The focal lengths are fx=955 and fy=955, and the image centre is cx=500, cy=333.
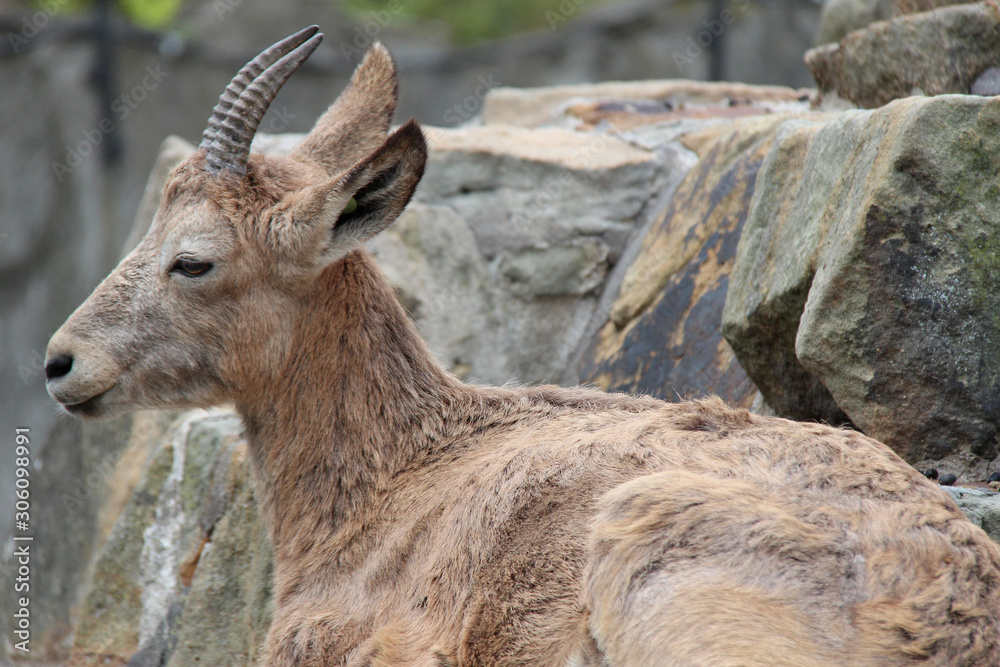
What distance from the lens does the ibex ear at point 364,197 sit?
11.4ft

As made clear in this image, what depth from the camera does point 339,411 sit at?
3.89 meters

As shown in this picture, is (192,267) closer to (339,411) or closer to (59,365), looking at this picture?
(59,365)

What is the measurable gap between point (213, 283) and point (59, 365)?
700 mm

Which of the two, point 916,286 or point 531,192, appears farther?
point 531,192

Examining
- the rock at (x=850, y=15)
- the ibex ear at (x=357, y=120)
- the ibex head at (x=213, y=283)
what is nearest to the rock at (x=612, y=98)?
the rock at (x=850, y=15)

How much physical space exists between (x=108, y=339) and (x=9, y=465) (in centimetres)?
770

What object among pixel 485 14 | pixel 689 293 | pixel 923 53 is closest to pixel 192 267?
pixel 689 293

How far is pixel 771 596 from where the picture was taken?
8.18 ft

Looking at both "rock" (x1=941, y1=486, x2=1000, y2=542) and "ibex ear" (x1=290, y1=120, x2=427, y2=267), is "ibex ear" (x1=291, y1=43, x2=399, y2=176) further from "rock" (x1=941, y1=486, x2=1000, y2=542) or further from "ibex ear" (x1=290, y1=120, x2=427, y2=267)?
"rock" (x1=941, y1=486, x2=1000, y2=542)

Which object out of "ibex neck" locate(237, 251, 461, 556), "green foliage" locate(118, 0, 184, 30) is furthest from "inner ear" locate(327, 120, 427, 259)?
"green foliage" locate(118, 0, 184, 30)

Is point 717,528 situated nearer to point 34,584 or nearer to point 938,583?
point 938,583

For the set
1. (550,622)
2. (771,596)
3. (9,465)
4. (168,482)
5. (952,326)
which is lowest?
(9,465)

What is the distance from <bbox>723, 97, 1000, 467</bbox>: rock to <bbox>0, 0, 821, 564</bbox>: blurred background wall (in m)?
7.77

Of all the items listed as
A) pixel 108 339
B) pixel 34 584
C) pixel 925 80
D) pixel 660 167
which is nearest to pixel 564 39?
pixel 660 167
